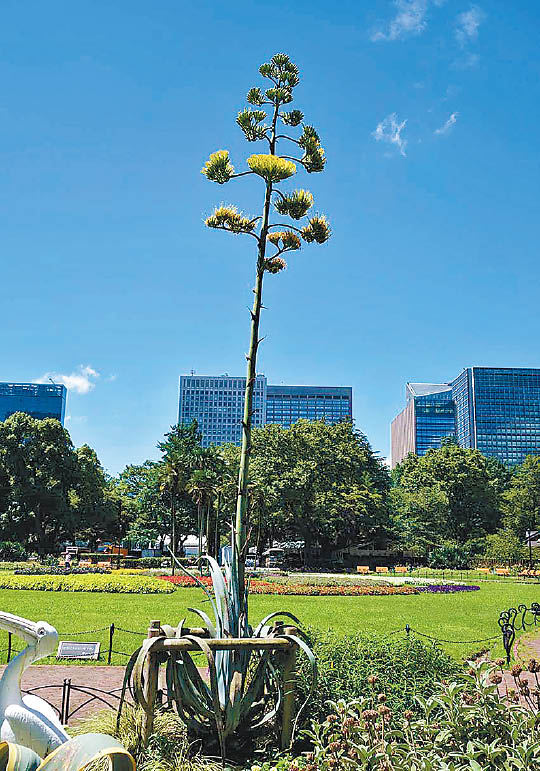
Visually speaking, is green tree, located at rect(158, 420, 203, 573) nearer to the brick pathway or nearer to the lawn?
the lawn

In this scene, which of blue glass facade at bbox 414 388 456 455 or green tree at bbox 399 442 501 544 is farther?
blue glass facade at bbox 414 388 456 455

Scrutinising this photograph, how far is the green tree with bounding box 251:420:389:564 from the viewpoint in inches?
1543

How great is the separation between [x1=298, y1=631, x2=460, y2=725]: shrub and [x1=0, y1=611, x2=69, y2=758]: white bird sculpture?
2263mm

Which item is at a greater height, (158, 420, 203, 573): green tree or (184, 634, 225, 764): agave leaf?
(158, 420, 203, 573): green tree

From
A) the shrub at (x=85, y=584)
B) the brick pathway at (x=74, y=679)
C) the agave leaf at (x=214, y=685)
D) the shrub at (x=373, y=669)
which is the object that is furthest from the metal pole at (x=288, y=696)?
the shrub at (x=85, y=584)

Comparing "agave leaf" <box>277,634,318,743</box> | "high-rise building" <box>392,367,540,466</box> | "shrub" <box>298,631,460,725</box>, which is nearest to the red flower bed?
"shrub" <box>298,631,460,725</box>

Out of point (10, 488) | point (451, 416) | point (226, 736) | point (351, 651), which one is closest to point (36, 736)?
point (226, 736)

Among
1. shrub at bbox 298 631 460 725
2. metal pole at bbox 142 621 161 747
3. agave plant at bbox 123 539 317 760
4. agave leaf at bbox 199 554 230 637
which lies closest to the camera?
metal pole at bbox 142 621 161 747

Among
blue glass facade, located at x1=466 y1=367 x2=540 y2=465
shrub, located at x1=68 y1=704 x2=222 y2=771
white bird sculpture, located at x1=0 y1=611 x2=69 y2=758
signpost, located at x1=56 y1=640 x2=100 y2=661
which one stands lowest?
signpost, located at x1=56 y1=640 x2=100 y2=661

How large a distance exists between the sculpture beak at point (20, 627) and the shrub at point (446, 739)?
1573mm

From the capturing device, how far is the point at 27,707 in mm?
3707

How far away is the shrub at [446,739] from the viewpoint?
3.54 meters

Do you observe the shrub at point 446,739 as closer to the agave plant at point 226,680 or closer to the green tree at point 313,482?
the agave plant at point 226,680

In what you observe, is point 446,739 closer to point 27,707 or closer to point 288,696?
point 288,696
